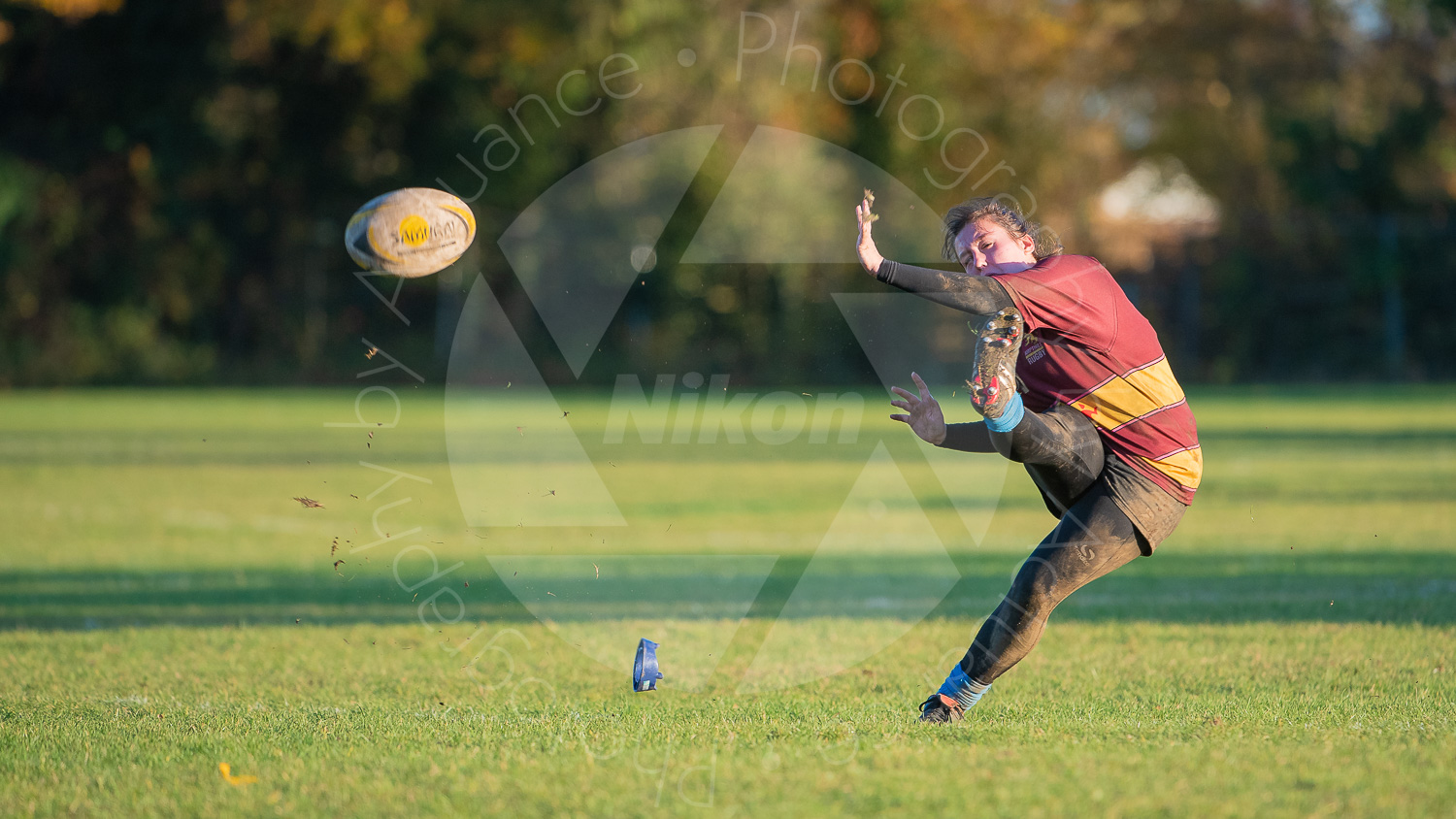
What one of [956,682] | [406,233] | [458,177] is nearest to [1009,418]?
[956,682]

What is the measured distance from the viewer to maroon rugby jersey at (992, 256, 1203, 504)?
16.8 ft

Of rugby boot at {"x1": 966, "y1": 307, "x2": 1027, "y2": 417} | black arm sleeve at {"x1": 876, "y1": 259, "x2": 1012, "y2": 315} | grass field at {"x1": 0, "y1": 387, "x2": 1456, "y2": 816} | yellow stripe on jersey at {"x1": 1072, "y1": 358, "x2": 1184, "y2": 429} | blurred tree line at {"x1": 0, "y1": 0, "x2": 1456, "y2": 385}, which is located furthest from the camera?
blurred tree line at {"x1": 0, "y1": 0, "x2": 1456, "y2": 385}

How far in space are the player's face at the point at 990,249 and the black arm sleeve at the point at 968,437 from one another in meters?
0.59

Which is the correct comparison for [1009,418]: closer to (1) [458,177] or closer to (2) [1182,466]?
(2) [1182,466]

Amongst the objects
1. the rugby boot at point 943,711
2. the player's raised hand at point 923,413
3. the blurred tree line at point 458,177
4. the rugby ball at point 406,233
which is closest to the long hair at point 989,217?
the player's raised hand at point 923,413

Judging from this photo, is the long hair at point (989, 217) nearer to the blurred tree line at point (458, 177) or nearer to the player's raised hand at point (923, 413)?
the player's raised hand at point (923, 413)

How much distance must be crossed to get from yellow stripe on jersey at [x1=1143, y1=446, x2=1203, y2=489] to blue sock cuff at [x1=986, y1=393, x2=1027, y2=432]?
0.63 m

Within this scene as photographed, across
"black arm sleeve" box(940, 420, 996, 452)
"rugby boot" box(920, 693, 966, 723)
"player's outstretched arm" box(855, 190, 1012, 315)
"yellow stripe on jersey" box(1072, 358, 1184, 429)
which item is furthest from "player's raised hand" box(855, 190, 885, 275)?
"rugby boot" box(920, 693, 966, 723)

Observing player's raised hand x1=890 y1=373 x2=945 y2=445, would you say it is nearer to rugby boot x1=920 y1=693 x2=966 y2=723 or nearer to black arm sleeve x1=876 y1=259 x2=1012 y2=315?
black arm sleeve x1=876 y1=259 x2=1012 y2=315

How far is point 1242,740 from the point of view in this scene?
16.5 ft

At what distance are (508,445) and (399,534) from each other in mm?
9113

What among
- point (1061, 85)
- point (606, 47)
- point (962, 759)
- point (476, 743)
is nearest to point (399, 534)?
point (476, 743)

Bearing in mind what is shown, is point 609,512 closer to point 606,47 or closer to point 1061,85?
point 606,47

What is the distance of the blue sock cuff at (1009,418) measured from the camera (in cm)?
489
